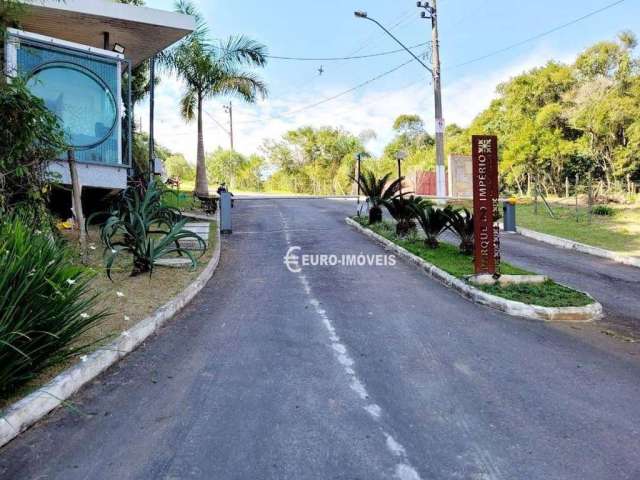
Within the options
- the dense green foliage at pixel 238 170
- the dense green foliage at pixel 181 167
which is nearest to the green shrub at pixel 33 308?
the dense green foliage at pixel 238 170

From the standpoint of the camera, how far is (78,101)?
10961 mm

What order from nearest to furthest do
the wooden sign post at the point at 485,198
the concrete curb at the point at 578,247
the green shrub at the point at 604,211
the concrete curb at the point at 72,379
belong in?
the concrete curb at the point at 72,379
the wooden sign post at the point at 485,198
the concrete curb at the point at 578,247
the green shrub at the point at 604,211

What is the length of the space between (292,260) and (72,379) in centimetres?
650

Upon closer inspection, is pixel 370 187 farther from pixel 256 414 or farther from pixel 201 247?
pixel 256 414

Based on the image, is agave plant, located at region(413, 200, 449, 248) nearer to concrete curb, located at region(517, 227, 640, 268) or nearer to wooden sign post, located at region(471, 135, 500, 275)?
wooden sign post, located at region(471, 135, 500, 275)

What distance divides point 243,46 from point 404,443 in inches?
825

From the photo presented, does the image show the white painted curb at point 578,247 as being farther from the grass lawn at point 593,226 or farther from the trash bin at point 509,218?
the grass lawn at point 593,226

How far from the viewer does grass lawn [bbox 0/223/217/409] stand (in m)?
4.35

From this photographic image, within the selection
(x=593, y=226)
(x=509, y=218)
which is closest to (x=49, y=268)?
(x=509, y=218)

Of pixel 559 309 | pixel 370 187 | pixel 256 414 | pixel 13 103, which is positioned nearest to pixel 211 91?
pixel 370 187

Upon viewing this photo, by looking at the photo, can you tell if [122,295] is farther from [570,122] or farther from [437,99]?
[570,122]

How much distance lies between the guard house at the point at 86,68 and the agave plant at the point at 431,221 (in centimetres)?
647

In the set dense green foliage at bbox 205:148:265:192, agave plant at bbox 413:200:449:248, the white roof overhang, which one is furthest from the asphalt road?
dense green foliage at bbox 205:148:265:192

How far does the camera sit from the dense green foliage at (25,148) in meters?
6.27
